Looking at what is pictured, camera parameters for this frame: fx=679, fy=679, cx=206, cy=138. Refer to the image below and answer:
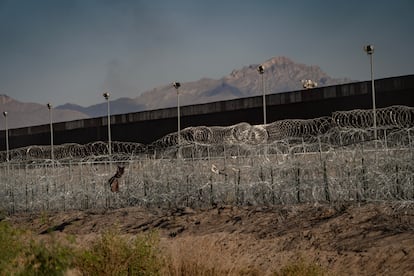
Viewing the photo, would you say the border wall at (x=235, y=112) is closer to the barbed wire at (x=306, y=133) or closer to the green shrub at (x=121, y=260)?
the barbed wire at (x=306, y=133)

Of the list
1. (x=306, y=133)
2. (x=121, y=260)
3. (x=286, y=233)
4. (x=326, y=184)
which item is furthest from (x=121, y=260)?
(x=306, y=133)

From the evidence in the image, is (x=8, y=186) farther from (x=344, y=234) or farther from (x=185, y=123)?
(x=185, y=123)

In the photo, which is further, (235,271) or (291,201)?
(291,201)

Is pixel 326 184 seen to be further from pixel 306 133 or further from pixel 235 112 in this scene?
pixel 235 112

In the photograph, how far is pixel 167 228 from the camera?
1438 centimetres

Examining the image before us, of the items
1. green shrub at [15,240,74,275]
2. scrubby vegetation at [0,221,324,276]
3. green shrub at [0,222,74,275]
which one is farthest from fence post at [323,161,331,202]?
green shrub at [15,240,74,275]

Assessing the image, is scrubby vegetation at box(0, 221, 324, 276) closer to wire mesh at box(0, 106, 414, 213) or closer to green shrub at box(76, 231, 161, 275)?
green shrub at box(76, 231, 161, 275)

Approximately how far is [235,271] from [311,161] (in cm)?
541

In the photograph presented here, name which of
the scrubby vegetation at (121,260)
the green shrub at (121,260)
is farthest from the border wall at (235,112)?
the green shrub at (121,260)

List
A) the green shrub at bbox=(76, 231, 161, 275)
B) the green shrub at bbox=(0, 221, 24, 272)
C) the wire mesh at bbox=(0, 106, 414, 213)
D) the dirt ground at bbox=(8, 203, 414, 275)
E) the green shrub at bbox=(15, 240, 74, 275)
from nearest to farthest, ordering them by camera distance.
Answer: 1. the green shrub at bbox=(15, 240, 74, 275)
2. the green shrub at bbox=(0, 221, 24, 272)
3. the green shrub at bbox=(76, 231, 161, 275)
4. the dirt ground at bbox=(8, 203, 414, 275)
5. the wire mesh at bbox=(0, 106, 414, 213)

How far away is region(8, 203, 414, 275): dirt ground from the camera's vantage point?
10508mm

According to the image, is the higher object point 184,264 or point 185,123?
point 185,123

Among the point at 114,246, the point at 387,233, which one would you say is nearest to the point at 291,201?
the point at 387,233

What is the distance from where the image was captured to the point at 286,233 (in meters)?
12.6
